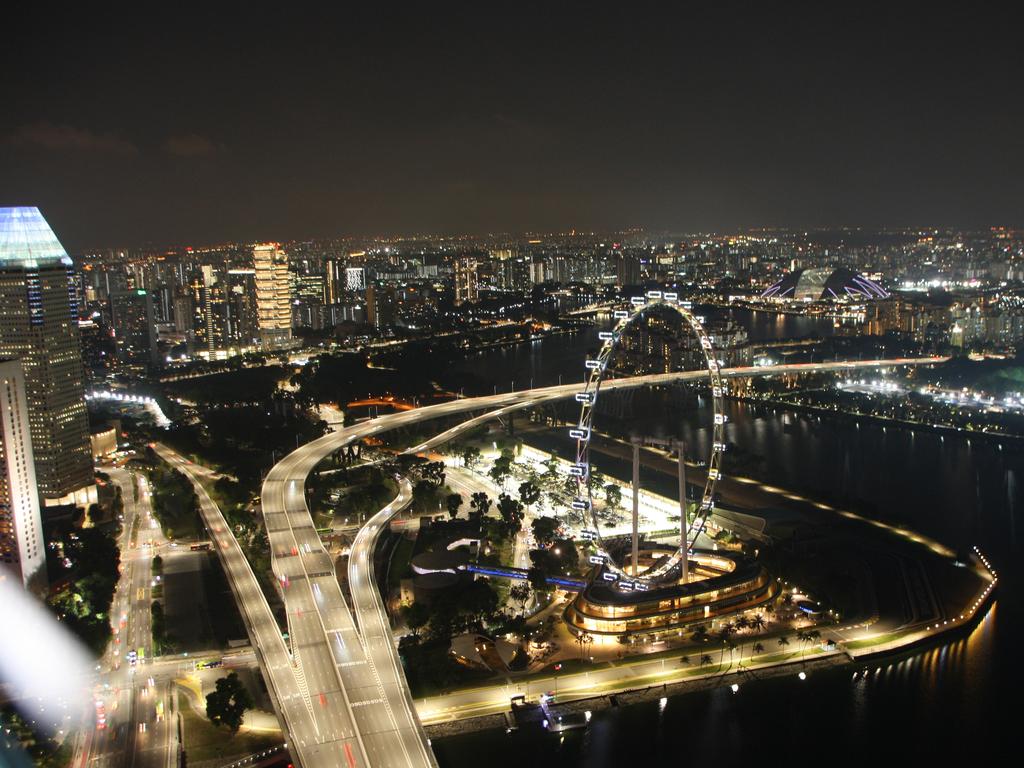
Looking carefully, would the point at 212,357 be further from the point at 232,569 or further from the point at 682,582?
→ the point at 682,582

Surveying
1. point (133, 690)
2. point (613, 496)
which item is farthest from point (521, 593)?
point (133, 690)

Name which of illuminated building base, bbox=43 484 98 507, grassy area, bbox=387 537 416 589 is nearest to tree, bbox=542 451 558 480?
grassy area, bbox=387 537 416 589

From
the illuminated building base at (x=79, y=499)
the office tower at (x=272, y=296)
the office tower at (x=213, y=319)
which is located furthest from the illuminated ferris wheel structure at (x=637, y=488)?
the office tower at (x=213, y=319)

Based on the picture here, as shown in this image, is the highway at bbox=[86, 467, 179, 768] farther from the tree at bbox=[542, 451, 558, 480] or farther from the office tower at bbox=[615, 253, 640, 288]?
the office tower at bbox=[615, 253, 640, 288]

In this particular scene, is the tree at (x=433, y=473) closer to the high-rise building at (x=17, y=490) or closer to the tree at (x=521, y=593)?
the tree at (x=521, y=593)

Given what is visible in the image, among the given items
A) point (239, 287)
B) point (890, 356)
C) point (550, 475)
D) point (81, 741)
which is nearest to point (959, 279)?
point (890, 356)

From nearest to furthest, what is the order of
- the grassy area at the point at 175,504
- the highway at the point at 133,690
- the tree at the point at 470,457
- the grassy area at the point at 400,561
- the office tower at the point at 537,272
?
the highway at the point at 133,690 → the grassy area at the point at 400,561 → the grassy area at the point at 175,504 → the tree at the point at 470,457 → the office tower at the point at 537,272

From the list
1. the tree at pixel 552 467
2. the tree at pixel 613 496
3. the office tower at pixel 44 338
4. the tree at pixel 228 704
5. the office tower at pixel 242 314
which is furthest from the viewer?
the office tower at pixel 242 314
